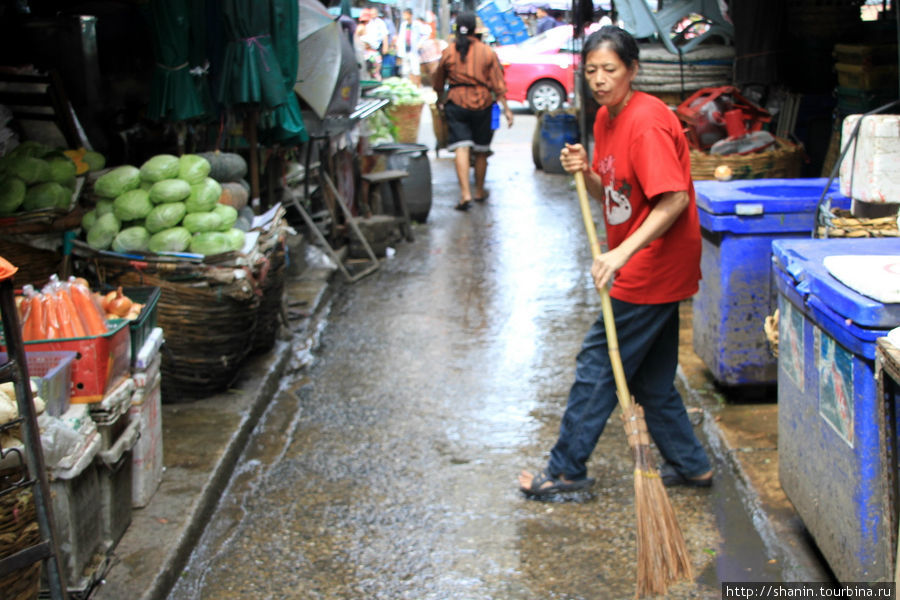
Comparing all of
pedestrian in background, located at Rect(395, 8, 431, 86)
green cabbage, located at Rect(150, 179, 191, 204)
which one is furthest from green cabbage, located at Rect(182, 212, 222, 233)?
pedestrian in background, located at Rect(395, 8, 431, 86)

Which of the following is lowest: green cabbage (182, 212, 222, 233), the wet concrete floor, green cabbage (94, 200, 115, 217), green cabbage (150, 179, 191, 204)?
the wet concrete floor

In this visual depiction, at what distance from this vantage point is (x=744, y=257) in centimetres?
482

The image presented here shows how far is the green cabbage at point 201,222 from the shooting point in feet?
16.8

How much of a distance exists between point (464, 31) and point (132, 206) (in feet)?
22.6

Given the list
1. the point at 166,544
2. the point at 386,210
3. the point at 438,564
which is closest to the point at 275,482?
the point at 166,544

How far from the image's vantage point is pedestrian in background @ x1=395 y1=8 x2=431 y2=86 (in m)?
25.1

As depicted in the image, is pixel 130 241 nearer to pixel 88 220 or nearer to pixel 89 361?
pixel 88 220

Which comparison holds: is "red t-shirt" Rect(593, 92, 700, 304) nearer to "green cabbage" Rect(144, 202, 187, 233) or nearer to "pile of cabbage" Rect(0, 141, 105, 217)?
"green cabbage" Rect(144, 202, 187, 233)

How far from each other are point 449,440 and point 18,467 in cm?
270

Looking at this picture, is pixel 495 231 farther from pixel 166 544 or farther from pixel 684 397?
pixel 166 544

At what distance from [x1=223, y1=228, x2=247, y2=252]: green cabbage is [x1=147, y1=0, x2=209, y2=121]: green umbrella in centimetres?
125

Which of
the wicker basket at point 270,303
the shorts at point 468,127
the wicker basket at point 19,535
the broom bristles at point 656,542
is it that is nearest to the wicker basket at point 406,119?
the shorts at point 468,127

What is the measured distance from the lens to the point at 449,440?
201 inches

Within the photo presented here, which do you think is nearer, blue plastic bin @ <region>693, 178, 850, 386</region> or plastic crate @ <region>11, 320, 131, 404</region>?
plastic crate @ <region>11, 320, 131, 404</region>
